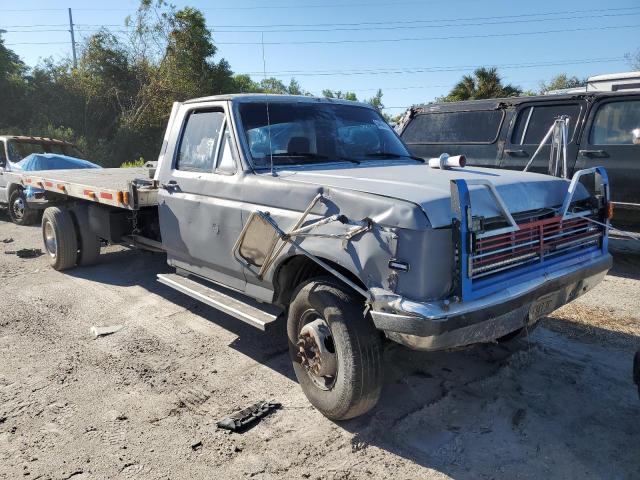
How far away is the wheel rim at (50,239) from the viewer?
7028 millimetres

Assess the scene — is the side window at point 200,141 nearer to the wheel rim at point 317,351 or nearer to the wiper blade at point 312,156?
the wiper blade at point 312,156

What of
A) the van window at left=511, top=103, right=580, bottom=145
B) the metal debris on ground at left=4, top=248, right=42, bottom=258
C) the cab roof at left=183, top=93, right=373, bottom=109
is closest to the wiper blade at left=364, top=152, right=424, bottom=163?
the cab roof at left=183, top=93, right=373, bottom=109

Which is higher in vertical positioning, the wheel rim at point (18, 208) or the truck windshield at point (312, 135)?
the truck windshield at point (312, 135)

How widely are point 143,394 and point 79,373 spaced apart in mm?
689

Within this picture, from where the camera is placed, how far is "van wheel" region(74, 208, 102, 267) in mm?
6910

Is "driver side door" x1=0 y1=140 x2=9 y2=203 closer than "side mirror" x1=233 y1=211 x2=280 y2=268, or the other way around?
"side mirror" x1=233 y1=211 x2=280 y2=268

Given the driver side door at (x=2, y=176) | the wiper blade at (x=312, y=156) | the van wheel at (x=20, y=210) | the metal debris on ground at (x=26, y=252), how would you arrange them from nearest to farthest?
the wiper blade at (x=312, y=156)
the metal debris on ground at (x=26, y=252)
the van wheel at (x=20, y=210)
the driver side door at (x=2, y=176)

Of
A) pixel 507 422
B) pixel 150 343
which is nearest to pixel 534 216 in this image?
pixel 507 422

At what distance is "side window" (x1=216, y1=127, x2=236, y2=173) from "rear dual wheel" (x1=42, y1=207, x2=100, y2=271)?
136 inches

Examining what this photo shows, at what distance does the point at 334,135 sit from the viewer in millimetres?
4496

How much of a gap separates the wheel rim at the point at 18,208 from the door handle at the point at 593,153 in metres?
9.80

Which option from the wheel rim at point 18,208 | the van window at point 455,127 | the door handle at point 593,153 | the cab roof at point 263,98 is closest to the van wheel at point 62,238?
the cab roof at point 263,98

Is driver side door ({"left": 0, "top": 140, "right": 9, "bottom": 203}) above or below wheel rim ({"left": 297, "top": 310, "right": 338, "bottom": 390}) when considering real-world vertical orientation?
above

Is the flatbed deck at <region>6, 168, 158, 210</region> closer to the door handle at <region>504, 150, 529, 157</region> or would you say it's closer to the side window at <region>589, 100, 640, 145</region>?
the door handle at <region>504, 150, 529, 157</region>
